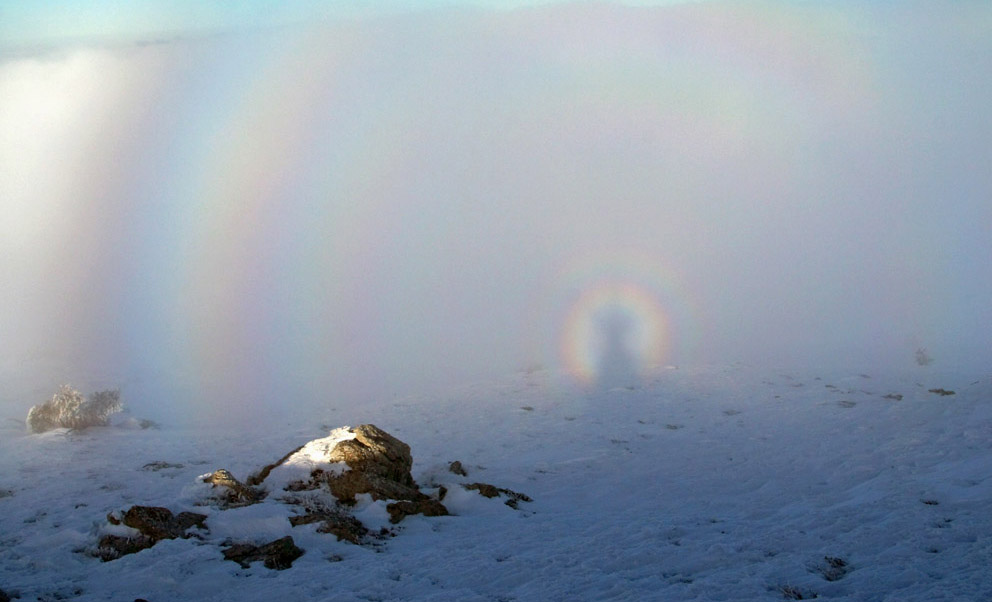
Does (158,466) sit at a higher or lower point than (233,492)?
lower

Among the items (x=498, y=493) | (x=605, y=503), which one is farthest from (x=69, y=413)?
(x=605, y=503)

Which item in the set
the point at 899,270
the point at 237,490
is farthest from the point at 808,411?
the point at 899,270

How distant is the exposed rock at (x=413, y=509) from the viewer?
9047mm

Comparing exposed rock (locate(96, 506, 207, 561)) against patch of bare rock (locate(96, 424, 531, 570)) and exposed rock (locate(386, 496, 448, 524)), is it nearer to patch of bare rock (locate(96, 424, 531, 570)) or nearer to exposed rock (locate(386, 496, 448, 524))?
patch of bare rock (locate(96, 424, 531, 570))

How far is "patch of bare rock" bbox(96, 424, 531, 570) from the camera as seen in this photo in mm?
7824

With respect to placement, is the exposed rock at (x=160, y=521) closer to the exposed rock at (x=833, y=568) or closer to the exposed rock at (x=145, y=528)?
the exposed rock at (x=145, y=528)

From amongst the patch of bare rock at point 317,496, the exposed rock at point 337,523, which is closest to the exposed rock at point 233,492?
the patch of bare rock at point 317,496

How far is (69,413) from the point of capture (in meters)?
16.6

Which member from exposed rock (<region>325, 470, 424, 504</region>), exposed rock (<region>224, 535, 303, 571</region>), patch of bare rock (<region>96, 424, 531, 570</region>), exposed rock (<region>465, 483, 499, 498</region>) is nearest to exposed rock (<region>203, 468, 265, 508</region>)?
patch of bare rock (<region>96, 424, 531, 570</region>)

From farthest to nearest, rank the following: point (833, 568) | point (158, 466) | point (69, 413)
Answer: point (69, 413)
point (158, 466)
point (833, 568)

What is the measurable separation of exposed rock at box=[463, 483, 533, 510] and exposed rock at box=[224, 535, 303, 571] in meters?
3.26

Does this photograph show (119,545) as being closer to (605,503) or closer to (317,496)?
(317,496)

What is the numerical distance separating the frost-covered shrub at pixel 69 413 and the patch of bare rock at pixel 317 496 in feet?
28.1

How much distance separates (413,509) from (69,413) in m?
11.9
